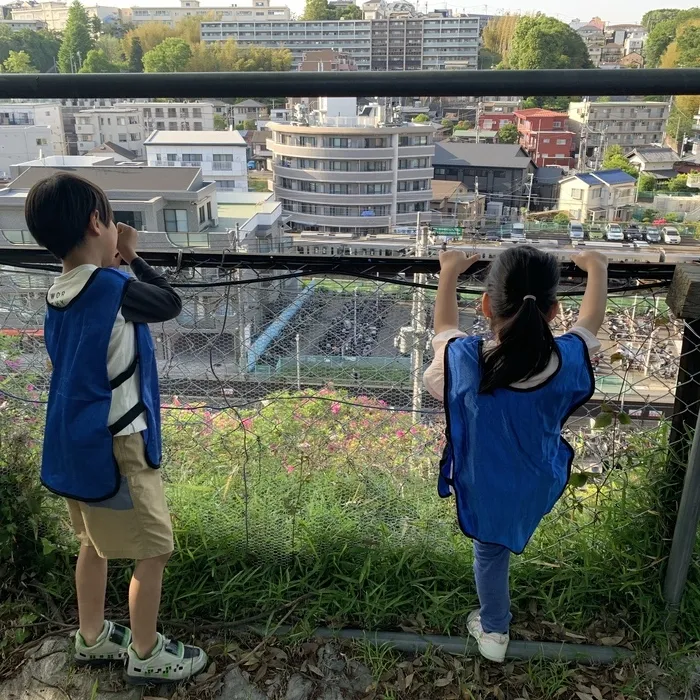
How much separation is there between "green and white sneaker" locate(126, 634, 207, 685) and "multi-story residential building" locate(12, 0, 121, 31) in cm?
1461

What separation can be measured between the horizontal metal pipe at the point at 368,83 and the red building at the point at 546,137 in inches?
447

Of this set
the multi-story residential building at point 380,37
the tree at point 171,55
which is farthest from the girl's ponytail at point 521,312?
the multi-story residential building at point 380,37

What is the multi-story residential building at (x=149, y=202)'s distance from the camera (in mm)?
2359

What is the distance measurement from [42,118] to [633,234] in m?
9.52

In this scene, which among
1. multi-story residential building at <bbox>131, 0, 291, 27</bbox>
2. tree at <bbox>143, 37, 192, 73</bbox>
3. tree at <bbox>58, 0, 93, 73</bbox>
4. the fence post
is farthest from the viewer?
multi-story residential building at <bbox>131, 0, 291, 27</bbox>

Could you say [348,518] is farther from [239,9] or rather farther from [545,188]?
[239,9]

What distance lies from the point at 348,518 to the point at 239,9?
23.7 metres

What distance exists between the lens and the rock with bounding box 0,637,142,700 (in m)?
1.55

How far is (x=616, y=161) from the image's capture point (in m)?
11.8

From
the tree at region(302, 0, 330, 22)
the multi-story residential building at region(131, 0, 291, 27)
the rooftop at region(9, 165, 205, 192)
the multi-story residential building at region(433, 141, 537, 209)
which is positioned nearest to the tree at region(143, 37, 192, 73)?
the rooftop at region(9, 165, 205, 192)

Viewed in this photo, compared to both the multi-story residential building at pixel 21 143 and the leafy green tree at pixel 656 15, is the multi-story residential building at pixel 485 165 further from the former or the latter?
the multi-story residential building at pixel 21 143

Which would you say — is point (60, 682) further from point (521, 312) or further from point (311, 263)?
point (521, 312)

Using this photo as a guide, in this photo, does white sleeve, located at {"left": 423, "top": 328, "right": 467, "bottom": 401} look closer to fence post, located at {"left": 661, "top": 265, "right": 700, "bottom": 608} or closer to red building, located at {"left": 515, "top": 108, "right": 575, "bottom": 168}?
fence post, located at {"left": 661, "top": 265, "right": 700, "bottom": 608}

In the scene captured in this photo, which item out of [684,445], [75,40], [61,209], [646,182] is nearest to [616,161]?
[646,182]
